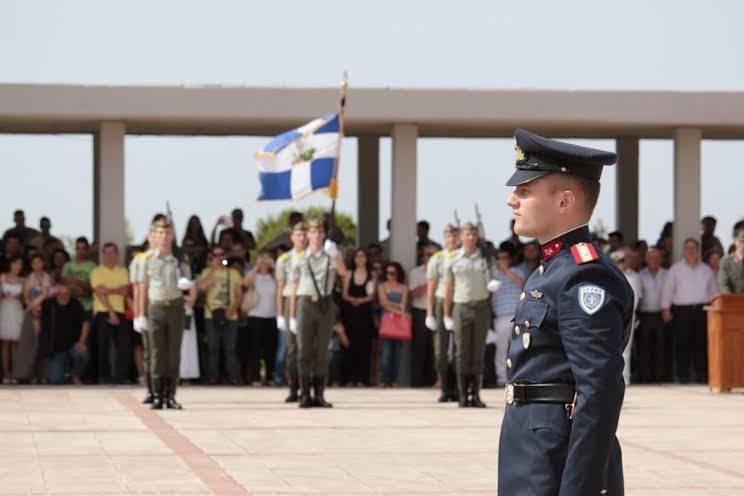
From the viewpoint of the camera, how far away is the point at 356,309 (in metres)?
19.5

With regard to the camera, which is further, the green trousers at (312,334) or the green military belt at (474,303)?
the green military belt at (474,303)

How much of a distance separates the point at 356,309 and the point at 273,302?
1.09 metres

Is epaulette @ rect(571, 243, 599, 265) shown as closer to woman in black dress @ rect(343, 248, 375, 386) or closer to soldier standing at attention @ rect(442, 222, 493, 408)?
soldier standing at attention @ rect(442, 222, 493, 408)

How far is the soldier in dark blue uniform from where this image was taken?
4.02 meters

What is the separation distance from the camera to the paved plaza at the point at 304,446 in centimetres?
940

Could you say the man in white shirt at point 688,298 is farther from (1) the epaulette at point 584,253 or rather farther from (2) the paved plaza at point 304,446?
(1) the epaulette at point 584,253

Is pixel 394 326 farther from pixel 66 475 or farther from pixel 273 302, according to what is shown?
pixel 66 475

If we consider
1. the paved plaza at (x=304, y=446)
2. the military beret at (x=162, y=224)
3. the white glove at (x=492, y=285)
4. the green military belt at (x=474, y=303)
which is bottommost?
the paved plaza at (x=304, y=446)

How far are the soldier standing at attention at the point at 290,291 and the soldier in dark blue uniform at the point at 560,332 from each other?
1199cm

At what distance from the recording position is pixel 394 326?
19.4m

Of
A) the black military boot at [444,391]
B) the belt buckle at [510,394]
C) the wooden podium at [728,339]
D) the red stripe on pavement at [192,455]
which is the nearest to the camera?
the belt buckle at [510,394]

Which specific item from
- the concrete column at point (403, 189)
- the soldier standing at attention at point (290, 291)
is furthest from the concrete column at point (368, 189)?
the soldier standing at attention at point (290, 291)

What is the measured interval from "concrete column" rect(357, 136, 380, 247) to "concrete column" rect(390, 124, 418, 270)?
2629 mm

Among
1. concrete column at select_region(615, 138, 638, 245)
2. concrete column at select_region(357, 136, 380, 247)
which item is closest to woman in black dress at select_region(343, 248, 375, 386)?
concrete column at select_region(357, 136, 380, 247)
